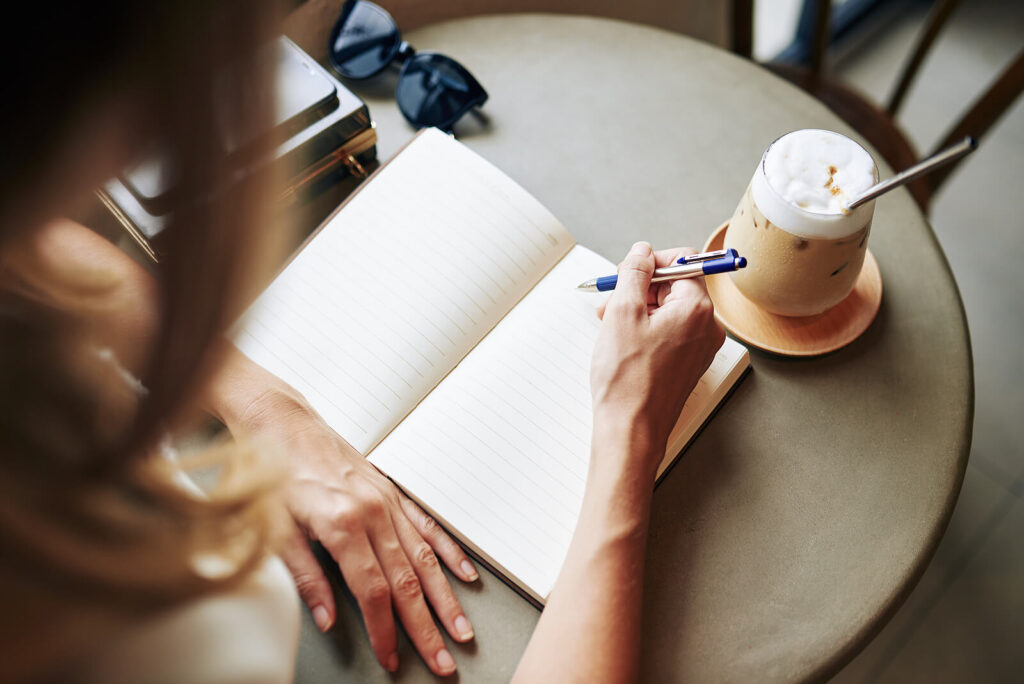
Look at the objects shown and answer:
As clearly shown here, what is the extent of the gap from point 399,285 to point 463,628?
35 cm

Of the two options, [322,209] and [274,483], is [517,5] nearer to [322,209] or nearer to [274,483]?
[322,209]

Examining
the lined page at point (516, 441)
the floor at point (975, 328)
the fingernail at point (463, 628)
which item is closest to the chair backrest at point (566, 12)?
the floor at point (975, 328)

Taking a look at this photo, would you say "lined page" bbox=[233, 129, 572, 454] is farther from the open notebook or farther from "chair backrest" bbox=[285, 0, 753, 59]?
"chair backrest" bbox=[285, 0, 753, 59]

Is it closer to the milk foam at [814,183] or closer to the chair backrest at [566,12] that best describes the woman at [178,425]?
the milk foam at [814,183]

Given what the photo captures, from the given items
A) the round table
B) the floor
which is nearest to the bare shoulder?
the round table

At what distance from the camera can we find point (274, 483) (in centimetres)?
48

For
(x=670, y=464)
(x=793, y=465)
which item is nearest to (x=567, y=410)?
(x=670, y=464)

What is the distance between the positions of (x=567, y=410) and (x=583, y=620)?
199mm

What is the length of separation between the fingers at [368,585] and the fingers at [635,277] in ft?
1.08

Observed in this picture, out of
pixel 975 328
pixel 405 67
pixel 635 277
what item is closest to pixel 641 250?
pixel 635 277

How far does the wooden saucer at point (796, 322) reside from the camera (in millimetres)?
714

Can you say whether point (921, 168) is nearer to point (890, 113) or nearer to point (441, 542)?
point (441, 542)

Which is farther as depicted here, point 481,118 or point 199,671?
point 481,118

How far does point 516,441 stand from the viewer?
649 millimetres
